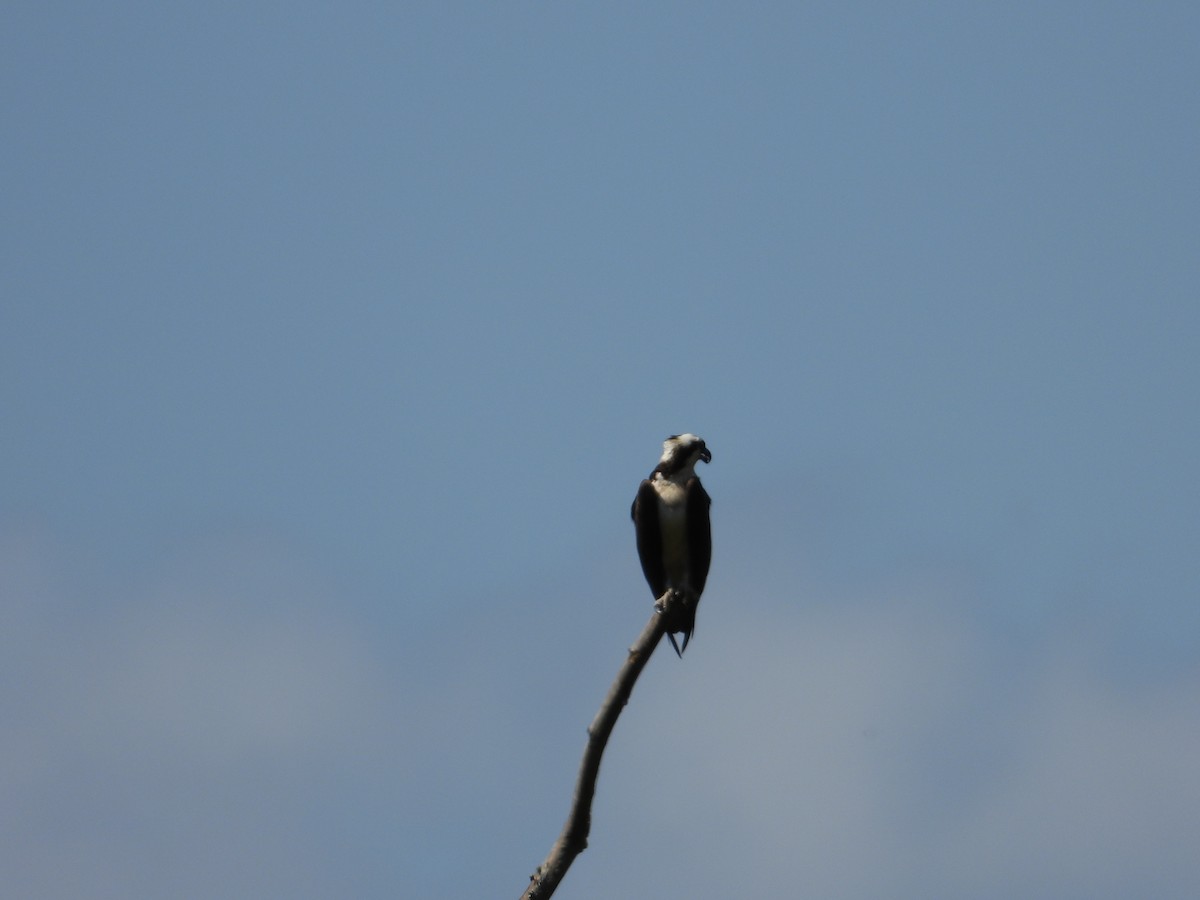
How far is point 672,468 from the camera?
12766 mm

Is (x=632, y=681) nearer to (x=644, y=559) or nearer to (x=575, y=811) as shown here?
(x=575, y=811)

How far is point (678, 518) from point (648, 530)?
25 centimetres

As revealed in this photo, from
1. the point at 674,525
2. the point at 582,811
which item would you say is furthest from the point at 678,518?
the point at 582,811

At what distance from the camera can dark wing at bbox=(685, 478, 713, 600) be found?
1269 centimetres

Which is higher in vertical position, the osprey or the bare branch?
the osprey

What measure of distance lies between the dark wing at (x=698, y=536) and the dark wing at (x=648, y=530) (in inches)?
9.7

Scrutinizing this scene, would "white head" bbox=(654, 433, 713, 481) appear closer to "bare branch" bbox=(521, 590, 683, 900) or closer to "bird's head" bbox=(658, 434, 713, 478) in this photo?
"bird's head" bbox=(658, 434, 713, 478)

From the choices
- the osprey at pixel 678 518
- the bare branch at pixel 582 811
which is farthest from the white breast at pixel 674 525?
the bare branch at pixel 582 811

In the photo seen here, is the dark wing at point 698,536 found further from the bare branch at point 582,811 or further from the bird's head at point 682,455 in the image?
the bare branch at point 582,811

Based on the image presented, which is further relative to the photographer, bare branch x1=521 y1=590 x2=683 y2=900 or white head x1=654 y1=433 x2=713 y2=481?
white head x1=654 y1=433 x2=713 y2=481

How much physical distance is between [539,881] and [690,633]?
4.02m

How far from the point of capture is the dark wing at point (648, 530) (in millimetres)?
12781

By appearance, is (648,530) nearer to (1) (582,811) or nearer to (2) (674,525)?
(2) (674,525)

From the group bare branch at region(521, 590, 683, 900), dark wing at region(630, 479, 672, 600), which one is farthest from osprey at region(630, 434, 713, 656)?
bare branch at region(521, 590, 683, 900)
